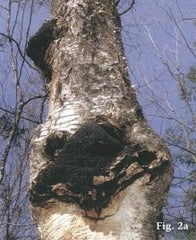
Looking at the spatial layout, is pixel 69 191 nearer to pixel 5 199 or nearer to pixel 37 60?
pixel 37 60

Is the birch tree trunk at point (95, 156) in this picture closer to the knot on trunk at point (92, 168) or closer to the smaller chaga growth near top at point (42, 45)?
the knot on trunk at point (92, 168)

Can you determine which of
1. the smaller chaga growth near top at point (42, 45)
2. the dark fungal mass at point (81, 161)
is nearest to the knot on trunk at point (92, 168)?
the dark fungal mass at point (81, 161)

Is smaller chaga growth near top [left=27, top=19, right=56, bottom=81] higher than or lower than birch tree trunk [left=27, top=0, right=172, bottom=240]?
higher

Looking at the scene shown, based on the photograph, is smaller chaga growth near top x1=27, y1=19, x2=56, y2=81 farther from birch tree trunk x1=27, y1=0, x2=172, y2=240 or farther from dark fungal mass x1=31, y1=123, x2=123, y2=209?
dark fungal mass x1=31, y1=123, x2=123, y2=209

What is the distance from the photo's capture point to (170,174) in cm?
138

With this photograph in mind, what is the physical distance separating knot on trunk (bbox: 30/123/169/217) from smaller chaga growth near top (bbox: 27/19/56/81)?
679mm

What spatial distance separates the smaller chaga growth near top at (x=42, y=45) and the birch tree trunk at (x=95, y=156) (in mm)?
124

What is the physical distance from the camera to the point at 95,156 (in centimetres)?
136

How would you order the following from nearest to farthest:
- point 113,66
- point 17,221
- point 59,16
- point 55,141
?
point 55,141
point 113,66
point 59,16
point 17,221

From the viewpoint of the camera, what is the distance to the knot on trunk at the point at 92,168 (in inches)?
48.5

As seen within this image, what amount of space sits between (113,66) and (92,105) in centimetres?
29

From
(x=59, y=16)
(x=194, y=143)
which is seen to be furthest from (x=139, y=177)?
(x=194, y=143)

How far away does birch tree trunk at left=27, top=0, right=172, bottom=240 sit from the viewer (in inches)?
47.3

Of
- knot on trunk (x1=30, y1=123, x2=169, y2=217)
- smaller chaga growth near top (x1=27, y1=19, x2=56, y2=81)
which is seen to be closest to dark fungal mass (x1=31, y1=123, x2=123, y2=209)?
Answer: knot on trunk (x1=30, y1=123, x2=169, y2=217)
